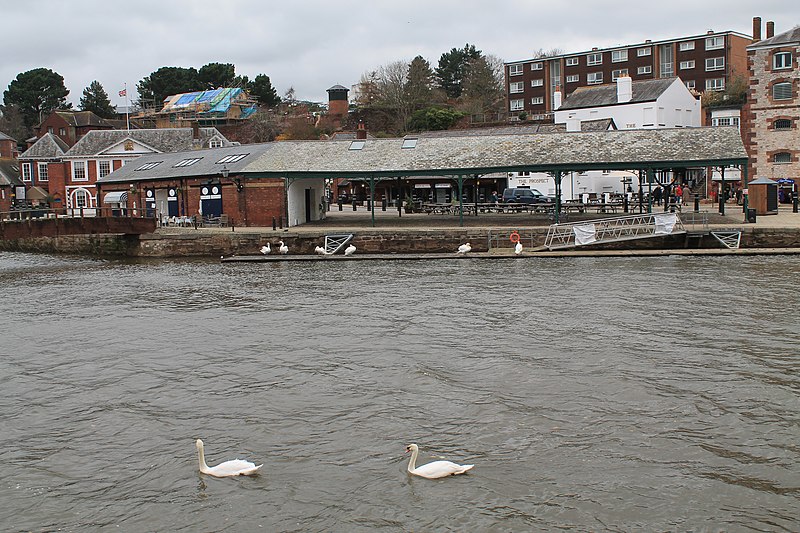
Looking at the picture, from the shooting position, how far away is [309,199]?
46.7 m

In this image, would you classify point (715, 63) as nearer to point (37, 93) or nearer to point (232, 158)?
point (232, 158)

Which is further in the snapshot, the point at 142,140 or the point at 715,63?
the point at 715,63

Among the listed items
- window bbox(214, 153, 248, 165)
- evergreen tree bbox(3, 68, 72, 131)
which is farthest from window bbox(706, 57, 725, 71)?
evergreen tree bbox(3, 68, 72, 131)

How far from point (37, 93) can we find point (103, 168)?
151 ft

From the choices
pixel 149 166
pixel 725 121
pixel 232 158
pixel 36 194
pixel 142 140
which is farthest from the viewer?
pixel 36 194

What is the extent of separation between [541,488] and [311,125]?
267ft

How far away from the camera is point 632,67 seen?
7800cm

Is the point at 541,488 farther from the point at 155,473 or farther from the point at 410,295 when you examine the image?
the point at 410,295

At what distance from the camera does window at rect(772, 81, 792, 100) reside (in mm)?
48156

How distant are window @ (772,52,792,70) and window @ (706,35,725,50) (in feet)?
90.6

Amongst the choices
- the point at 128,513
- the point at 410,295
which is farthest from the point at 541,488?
the point at 410,295

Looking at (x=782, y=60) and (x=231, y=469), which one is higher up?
(x=782, y=60)

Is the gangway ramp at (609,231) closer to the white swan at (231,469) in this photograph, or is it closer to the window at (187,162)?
the window at (187,162)

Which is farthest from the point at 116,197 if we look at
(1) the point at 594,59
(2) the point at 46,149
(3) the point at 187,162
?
(1) the point at 594,59
